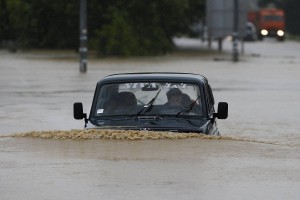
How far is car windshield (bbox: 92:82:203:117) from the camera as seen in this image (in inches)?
493

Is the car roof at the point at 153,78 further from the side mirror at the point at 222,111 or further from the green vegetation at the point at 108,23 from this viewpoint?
the green vegetation at the point at 108,23

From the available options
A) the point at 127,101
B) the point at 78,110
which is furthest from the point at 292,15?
the point at 127,101

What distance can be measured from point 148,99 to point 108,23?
147 feet

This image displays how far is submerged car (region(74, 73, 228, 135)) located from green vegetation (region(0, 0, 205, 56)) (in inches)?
1647

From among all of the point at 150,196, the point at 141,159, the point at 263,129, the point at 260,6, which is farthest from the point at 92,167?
the point at 260,6

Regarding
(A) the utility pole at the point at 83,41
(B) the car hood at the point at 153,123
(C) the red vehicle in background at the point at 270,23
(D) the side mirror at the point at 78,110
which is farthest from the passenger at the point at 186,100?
(C) the red vehicle in background at the point at 270,23

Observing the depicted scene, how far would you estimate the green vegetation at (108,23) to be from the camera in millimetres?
55594

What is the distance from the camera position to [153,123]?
1210 centimetres

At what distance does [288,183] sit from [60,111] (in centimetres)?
1486

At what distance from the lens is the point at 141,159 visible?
36.3ft

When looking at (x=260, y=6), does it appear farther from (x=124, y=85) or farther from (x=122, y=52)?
(x=124, y=85)

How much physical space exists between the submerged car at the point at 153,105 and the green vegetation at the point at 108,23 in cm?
4183

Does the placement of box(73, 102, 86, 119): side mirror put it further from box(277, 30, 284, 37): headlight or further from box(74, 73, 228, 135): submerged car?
box(277, 30, 284, 37): headlight

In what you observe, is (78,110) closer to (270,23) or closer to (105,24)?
(105,24)
